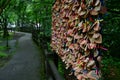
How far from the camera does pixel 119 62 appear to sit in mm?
9023

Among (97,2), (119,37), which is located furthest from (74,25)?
(119,37)

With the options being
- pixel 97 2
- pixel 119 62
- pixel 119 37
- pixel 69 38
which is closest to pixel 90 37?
pixel 97 2

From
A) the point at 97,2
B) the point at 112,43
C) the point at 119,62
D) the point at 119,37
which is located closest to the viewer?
the point at 97,2

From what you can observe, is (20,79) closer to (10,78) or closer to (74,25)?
(10,78)

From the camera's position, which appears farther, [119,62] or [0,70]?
[0,70]

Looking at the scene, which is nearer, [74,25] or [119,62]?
[74,25]

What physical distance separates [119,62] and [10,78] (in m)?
4.36

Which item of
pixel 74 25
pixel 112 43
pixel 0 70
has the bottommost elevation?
pixel 0 70

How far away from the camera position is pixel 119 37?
21.0 feet

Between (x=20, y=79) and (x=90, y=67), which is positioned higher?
(x=90, y=67)

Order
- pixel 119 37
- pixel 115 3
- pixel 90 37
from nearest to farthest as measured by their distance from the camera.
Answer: pixel 90 37 < pixel 115 3 < pixel 119 37

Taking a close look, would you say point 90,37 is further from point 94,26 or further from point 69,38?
point 69,38

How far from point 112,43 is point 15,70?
5.72m

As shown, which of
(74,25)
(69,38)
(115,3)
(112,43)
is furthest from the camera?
(112,43)
